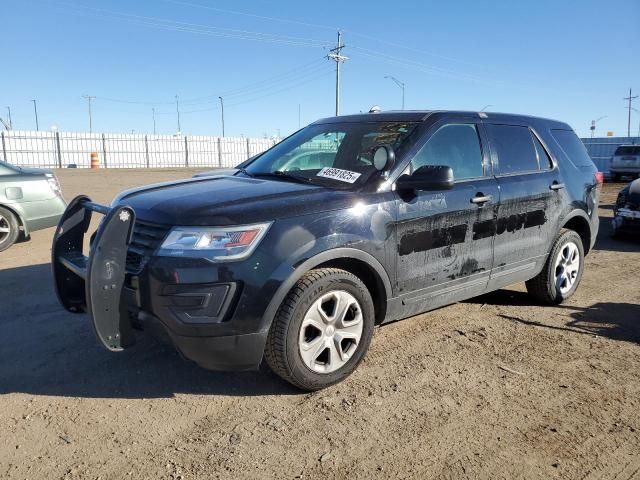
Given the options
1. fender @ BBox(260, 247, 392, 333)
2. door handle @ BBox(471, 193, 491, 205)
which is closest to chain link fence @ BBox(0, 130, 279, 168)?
door handle @ BBox(471, 193, 491, 205)

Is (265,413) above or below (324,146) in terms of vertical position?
below

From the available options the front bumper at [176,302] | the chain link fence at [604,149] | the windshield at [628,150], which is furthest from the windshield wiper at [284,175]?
the chain link fence at [604,149]

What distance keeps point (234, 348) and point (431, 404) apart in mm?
1258

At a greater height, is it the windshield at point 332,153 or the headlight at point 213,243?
the windshield at point 332,153

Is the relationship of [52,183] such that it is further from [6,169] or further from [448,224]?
[448,224]

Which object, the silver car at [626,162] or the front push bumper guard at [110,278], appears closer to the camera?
the front push bumper guard at [110,278]

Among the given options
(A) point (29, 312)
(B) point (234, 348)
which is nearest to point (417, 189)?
(B) point (234, 348)

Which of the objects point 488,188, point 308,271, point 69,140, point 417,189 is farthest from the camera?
point 69,140

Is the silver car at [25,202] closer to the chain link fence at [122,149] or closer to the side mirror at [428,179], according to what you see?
the side mirror at [428,179]

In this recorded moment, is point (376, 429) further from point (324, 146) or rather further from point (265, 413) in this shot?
point (324, 146)

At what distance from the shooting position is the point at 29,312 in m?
4.74

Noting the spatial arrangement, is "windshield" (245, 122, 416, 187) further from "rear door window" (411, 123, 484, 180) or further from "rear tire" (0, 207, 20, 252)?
"rear tire" (0, 207, 20, 252)

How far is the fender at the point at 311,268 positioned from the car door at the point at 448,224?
214 mm

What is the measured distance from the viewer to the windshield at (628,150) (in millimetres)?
23941
